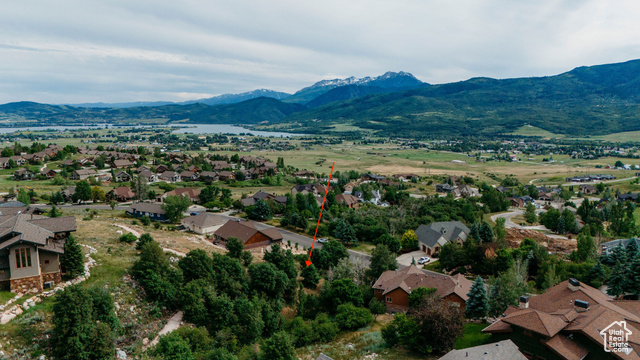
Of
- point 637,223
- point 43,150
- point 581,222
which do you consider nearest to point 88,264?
point 581,222

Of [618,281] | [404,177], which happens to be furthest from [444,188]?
[618,281]

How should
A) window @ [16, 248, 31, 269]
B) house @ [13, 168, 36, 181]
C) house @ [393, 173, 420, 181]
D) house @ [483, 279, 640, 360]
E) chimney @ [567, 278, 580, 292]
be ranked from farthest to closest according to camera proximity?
house @ [393, 173, 420, 181] → house @ [13, 168, 36, 181] → chimney @ [567, 278, 580, 292] → window @ [16, 248, 31, 269] → house @ [483, 279, 640, 360]

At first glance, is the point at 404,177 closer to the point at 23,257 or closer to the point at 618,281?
the point at 618,281

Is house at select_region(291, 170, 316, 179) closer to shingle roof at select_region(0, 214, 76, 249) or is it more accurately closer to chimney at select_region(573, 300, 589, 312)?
shingle roof at select_region(0, 214, 76, 249)

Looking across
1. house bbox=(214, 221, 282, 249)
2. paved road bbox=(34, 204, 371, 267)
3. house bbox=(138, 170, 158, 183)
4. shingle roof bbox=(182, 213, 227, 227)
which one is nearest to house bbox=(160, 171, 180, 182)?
house bbox=(138, 170, 158, 183)

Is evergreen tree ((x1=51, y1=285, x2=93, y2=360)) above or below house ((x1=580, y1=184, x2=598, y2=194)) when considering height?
above

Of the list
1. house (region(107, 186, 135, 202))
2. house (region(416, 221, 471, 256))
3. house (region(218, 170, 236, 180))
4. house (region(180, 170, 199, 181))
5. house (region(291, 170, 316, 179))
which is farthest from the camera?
house (region(291, 170, 316, 179))

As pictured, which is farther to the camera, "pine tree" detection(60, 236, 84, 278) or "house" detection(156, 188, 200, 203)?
"house" detection(156, 188, 200, 203)

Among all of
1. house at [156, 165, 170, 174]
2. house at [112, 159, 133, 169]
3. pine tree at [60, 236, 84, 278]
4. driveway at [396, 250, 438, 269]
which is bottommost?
driveway at [396, 250, 438, 269]

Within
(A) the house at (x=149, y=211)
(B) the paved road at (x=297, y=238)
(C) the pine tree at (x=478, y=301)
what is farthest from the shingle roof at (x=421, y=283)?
(A) the house at (x=149, y=211)
